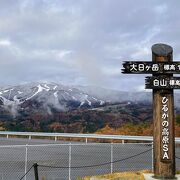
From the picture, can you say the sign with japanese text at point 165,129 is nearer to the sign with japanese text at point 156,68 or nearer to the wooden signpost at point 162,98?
the wooden signpost at point 162,98

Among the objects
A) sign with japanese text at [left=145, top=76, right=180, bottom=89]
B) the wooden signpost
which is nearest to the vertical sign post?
the wooden signpost

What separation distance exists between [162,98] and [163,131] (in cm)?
111

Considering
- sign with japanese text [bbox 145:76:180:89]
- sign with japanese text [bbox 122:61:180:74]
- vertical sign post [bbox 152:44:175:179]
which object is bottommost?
vertical sign post [bbox 152:44:175:179]

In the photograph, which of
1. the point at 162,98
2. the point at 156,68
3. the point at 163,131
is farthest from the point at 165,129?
the point at 156,68

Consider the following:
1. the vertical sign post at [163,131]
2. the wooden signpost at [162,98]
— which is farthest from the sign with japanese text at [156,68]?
the vertical sign post at [163,131]

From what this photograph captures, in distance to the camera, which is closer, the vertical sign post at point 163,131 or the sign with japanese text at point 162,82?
the vertical sign post at point 163,131

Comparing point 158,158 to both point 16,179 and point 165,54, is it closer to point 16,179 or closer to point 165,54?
point 165,54

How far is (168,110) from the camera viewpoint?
44.5 feet

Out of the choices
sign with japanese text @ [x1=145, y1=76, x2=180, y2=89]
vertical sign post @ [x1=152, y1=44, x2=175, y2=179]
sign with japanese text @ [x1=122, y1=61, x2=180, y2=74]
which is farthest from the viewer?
sign with japanese text @ [x1=122, y1=61, x2=180, y2=74]

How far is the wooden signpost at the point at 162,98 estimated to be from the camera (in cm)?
1337

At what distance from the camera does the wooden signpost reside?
13.4 metres

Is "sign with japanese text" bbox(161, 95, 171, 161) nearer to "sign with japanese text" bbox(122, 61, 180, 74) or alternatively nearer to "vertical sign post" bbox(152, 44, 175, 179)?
"vertical sign post" bbox(152, 44, 175, 179)

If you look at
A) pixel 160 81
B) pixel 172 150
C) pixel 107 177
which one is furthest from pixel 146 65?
pixel 107 177

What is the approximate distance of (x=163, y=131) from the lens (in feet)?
44.4
